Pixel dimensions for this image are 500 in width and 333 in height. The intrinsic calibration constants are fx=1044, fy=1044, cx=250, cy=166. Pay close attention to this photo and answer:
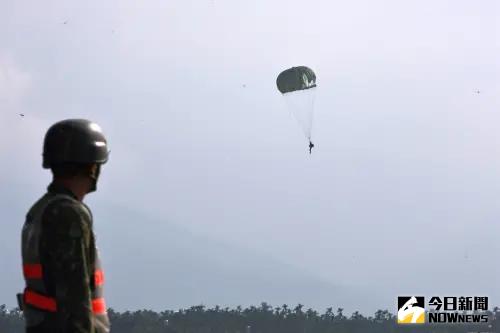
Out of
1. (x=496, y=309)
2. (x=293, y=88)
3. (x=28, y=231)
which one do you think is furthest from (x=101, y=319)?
(x=496, y=309)

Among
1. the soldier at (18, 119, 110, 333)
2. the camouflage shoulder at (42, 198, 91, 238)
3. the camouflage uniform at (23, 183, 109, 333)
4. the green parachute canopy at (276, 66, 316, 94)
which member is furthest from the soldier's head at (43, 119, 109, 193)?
the green parachute canopy at (276, 66, 316, 94)

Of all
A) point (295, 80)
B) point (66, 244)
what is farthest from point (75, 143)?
point (295, 80)

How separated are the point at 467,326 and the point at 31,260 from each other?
19900 centimetres

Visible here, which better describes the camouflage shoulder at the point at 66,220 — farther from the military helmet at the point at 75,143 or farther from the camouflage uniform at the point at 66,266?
the military helmet at the point at 75,143

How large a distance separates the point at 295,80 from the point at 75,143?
6666 cm

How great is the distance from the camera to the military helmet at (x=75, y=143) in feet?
23.2

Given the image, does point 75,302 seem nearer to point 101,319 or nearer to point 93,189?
point 101,319

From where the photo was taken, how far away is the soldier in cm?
664

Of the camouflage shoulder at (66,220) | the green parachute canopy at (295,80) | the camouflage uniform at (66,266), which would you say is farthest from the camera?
the green parachute canopy at (295,80)

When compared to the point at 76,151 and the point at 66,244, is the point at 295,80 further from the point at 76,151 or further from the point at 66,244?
the point at 66,244

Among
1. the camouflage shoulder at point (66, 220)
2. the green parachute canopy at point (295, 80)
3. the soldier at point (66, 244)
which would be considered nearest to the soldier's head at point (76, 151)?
the soldier at point (66, 244)

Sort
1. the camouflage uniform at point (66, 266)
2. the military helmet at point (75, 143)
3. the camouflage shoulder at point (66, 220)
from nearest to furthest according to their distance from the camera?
the camouflage uniform at point (66, 266) < the camouflage shoulder at point (66, 220) < the military helmet at point (75, 143)

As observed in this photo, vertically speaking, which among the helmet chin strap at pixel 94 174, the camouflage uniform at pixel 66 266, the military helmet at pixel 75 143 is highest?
the military helmet at pixel 75 143

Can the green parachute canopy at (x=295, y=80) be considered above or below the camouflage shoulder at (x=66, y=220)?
above
